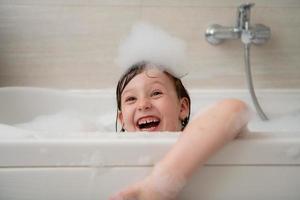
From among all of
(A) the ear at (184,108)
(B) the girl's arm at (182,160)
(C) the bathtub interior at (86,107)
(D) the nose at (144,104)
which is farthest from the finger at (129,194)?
(C) the bathtub interior at (86,107)

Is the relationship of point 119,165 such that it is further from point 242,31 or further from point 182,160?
point 242,31

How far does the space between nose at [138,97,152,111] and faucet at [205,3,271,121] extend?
2.09 feet

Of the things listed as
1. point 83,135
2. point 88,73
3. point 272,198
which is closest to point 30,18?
point 88,73

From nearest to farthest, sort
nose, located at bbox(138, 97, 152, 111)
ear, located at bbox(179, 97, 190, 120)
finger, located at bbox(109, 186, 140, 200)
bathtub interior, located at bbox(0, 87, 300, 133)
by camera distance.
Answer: finger, located at bbox(109, 186, 140, 200)
nose, located at bbox(138, 97, 152, 111)
ear, located at bbox(179, 97, 190, 120)
bathtub interior, located at bbox(0, 87, 300, 133)

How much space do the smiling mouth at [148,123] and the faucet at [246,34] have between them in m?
0.63

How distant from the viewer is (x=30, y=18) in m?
1.40

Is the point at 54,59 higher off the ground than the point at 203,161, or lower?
higher

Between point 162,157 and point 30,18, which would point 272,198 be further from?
point 30,18

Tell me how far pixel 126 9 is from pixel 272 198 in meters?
1.02

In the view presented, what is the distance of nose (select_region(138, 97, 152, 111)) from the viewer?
2.95 feet

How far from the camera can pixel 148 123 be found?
917mm

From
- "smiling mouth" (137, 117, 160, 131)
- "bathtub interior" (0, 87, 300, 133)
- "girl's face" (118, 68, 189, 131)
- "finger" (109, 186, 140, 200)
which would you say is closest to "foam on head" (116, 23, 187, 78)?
"girl's face" (118, 68, 189, 131)

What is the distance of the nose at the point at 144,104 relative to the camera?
898mm

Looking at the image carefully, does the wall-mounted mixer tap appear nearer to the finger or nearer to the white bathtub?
the white bathtub
